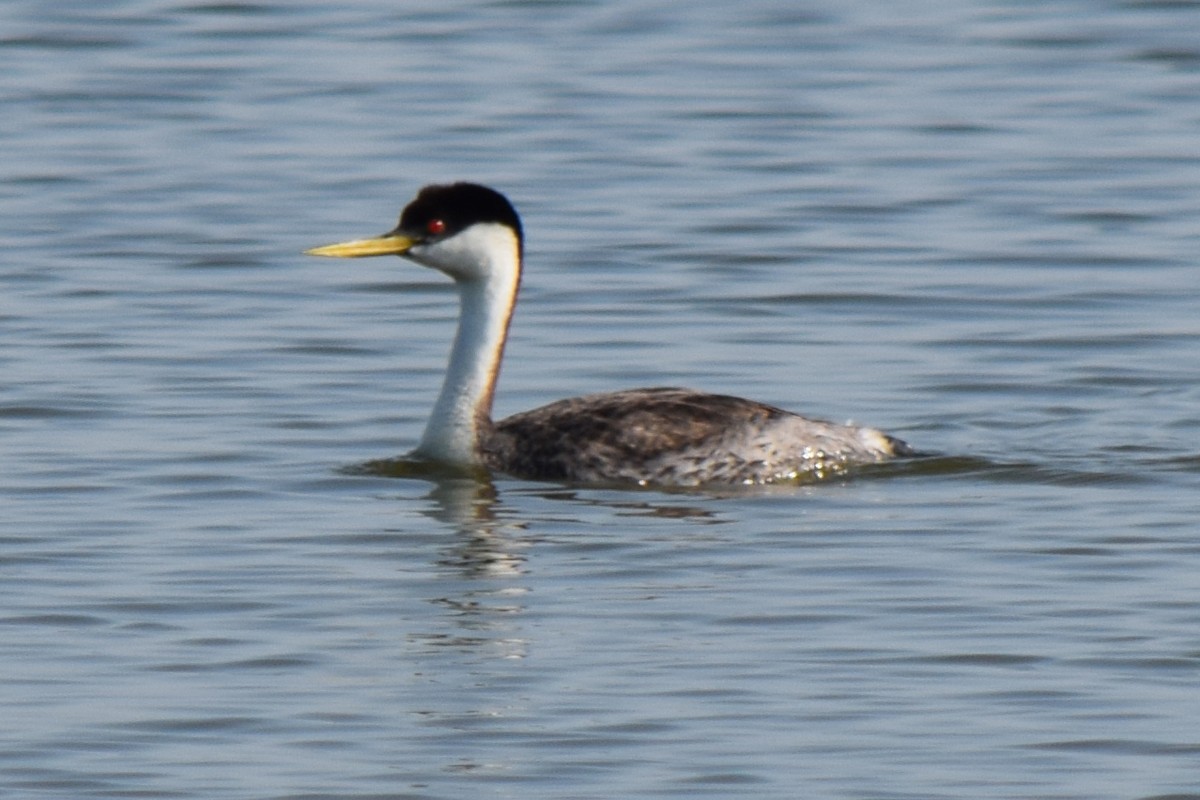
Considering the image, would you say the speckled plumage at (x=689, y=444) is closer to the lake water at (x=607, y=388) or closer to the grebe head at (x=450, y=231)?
the lake water at (x=607, y=388)

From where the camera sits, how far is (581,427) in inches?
525

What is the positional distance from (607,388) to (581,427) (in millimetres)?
1918

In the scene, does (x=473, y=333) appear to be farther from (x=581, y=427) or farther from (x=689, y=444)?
(x=689, y=444)

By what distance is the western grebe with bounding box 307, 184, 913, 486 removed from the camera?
13.3 metres

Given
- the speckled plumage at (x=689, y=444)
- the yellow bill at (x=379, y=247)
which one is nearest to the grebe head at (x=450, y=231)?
the yellow bill at (x=379, y=247)

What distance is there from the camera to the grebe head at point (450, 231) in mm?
13617

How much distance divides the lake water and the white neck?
374mm

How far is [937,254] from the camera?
1852 centimetres

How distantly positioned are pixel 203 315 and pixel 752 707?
27.1 feet

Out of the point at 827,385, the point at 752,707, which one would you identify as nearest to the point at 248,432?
the point at 827,385

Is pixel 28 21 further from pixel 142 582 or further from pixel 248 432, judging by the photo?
pixel 142 582

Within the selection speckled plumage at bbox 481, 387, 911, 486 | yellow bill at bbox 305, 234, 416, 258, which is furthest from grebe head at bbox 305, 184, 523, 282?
speckled plumage at bbox 481, 387, 911, 486

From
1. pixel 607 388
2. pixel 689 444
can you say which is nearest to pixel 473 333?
pixel 689 444

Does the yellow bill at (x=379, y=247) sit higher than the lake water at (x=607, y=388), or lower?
higher
